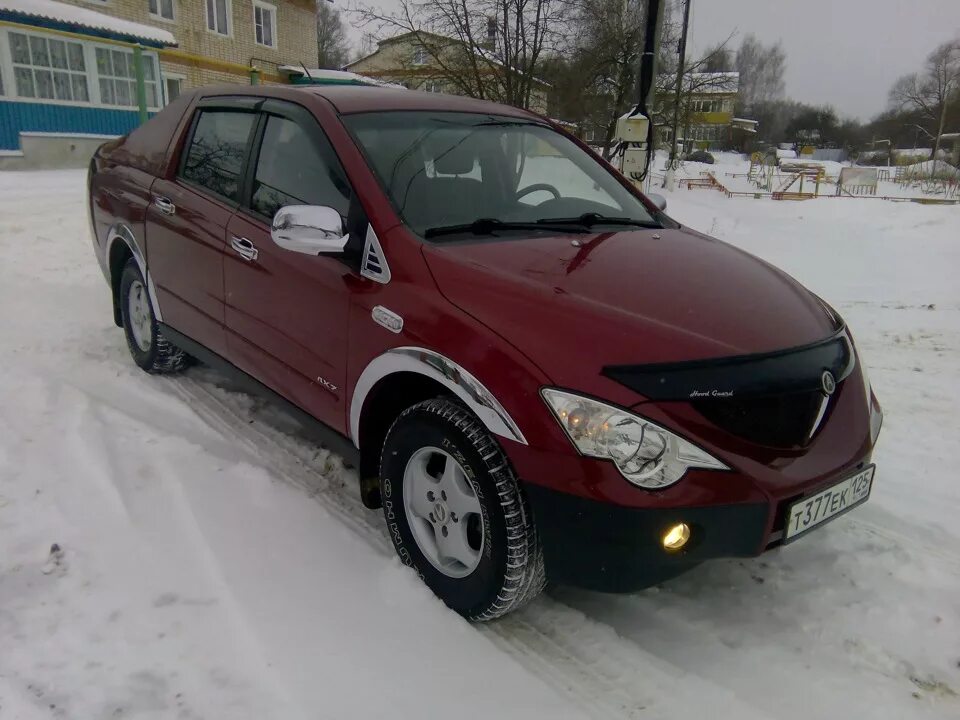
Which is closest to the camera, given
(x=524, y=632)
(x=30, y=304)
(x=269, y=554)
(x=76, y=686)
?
(x=76, y=686)

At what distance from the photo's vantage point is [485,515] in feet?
7.13

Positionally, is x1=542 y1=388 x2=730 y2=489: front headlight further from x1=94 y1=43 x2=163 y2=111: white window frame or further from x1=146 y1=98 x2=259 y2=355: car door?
x1=94 y1=43 x2=163 y2=111: white window frame

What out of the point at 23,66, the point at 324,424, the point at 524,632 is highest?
the point at 23,66

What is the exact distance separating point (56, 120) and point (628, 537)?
20.1 m

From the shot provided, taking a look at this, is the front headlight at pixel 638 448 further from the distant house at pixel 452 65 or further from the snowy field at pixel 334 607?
the distant house at pixel 452 65

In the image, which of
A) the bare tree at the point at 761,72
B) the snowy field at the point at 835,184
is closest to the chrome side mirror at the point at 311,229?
the snowy field at the point at 835,184

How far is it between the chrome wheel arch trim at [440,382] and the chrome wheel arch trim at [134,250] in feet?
6.58

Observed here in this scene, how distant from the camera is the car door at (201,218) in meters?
3.43

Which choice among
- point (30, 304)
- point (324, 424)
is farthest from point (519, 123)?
point (30, 304)

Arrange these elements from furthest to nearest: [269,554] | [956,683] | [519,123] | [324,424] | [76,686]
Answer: [519,123] < [324,424] < [269,554] < [956,683] < [76,686]

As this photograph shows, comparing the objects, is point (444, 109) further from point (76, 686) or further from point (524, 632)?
point (76, 686)

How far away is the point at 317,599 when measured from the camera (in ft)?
7.97

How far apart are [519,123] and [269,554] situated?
2.29 metres

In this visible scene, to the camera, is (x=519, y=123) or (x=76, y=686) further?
(x=519, y=123)
